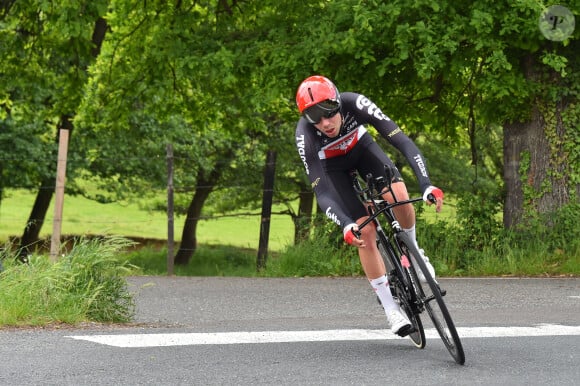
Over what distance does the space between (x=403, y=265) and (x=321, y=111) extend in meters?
1.20

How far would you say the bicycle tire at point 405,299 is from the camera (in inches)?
260

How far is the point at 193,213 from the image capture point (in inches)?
1283

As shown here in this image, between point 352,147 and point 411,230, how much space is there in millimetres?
751

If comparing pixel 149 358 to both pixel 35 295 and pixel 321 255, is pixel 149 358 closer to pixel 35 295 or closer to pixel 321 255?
pixel 35 295

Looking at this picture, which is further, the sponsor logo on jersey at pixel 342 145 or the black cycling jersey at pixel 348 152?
the sponsor logo on jersey at pixel 342 145

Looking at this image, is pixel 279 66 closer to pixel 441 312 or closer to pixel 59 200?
pixel 59 200

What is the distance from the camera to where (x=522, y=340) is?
719 centimetres

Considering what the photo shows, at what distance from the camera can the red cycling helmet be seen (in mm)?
6379

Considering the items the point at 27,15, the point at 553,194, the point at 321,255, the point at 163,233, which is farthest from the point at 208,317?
the point at 163,233

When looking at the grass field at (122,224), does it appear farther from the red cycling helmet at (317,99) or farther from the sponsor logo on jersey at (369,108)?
the red cycling helmet at (317,99)

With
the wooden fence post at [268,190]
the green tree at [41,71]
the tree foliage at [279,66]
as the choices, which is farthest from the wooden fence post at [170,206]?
the green tree at [41,71]

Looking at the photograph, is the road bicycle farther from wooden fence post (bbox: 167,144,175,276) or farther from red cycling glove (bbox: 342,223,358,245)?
wooden fence post (bbox: 167,144,175,276)

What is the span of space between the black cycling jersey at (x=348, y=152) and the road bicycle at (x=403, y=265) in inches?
6.5

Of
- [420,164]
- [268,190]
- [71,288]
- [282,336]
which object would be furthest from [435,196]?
[268,190]
